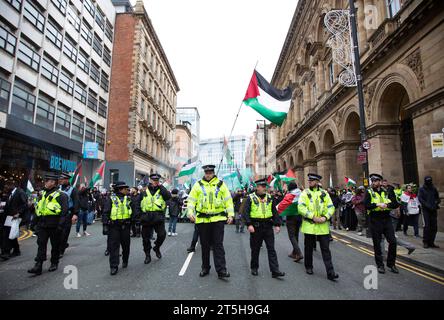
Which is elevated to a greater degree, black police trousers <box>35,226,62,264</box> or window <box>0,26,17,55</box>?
window <box>0,26,17,55</box>

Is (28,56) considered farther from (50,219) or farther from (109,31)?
(50,219)

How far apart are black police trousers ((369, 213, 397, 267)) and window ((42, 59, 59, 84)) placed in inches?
909

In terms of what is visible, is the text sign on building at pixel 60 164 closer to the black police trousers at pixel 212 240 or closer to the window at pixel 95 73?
the window at pixel 95 73

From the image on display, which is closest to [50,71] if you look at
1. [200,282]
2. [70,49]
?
[70,49]

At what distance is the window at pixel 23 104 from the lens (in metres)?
17.1

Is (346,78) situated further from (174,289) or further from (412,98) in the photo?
(174,289)

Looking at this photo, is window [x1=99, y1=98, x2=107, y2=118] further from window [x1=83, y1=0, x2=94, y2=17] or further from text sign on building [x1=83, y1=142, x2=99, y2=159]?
window [x1=83, y1=0, x2=94, y2=17]

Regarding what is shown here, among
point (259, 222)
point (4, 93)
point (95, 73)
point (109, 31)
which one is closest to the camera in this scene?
point (259, 222)

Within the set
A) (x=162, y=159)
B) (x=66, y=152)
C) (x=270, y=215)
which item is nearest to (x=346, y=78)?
(x=270, y=215)

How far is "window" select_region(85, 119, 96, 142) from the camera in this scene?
2658 centimetres

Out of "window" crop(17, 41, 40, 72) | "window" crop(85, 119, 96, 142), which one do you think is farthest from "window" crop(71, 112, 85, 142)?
"window" crop(17, 41, 40, 72)

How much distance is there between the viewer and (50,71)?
20.9m

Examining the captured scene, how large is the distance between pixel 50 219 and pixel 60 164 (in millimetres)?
19128

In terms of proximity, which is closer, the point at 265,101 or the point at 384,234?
the point at 384,234
